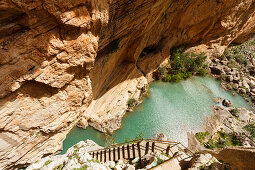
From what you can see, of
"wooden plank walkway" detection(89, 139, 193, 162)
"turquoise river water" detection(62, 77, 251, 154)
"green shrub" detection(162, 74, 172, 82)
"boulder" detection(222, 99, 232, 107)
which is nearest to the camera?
"wooden plank walkway" detection(89, 139, 193, 162)

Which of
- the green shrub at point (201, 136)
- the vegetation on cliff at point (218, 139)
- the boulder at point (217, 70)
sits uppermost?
the boulder at point (217, 70)

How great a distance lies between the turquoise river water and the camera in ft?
27.3

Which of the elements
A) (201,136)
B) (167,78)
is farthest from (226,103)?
(167,78)

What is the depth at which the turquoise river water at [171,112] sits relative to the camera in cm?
833

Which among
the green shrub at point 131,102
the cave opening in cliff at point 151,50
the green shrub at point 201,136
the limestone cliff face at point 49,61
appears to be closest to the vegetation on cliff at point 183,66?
the cave opening in cliff at point 151,50

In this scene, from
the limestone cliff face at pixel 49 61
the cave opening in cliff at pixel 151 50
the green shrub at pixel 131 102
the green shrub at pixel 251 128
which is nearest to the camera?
the limestone cliff face at pixel 49 61

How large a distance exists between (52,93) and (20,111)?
3.23ft

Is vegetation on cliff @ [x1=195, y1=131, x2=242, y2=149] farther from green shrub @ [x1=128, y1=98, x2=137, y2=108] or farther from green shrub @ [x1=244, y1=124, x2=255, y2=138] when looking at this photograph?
green shrub @ [x1=128, y1=98, x2=137, y2=108]

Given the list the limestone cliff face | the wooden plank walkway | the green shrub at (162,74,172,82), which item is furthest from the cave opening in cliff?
the wooden plank walkway

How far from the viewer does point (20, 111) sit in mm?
3906

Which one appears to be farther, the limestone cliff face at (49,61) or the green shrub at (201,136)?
the green shrub at (201,136)

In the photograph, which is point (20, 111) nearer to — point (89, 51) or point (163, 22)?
point (89, 51)

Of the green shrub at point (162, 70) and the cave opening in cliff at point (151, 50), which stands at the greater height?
the cave opening in cliff at point (151, 50)

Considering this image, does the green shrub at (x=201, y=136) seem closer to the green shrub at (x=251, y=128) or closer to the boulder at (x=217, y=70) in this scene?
the green shrub at (x=251, y=128)
